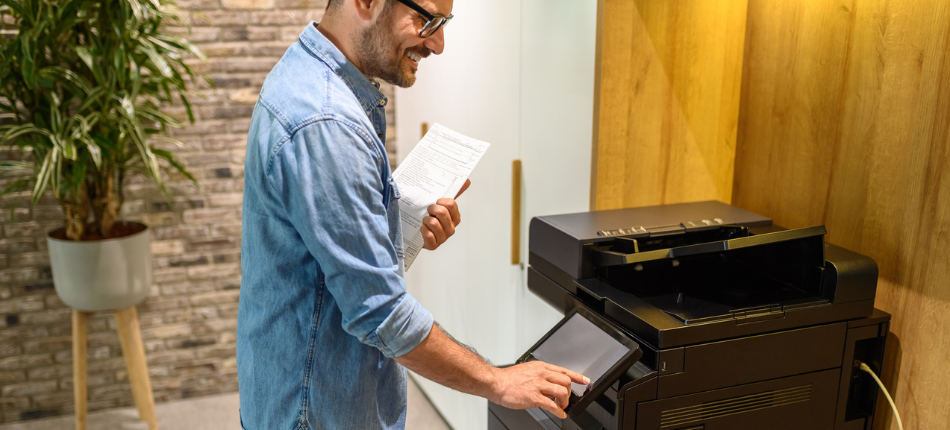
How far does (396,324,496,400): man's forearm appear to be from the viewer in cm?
113

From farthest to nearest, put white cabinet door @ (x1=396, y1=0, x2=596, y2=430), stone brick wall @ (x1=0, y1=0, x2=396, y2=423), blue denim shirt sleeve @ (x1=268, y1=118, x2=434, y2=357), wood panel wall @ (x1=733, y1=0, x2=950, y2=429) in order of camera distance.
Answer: stone brick wall @ (x1=0, y1=0, x2=396, y2=423) < white cabinet door @ (x1=396, y1=0, x2=596, y2=430) < wood panel wall @ (x1=733, y1=0, x2=950, y2=429) < blue denim shirt sleeve @ (x1=268, y1=118, x2=434, y2=357)

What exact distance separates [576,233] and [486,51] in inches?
38.9

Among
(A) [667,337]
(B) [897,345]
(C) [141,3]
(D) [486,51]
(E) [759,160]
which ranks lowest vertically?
(B) [897,345]

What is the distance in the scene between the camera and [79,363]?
8.87ft

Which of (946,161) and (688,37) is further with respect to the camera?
(688,37)

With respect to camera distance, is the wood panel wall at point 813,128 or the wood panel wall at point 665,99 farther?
the wood panel wall at point 665,99

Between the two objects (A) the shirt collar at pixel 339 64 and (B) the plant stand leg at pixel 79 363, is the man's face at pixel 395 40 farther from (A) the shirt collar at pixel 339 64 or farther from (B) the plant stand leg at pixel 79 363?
(B) the plant stand leg at pixel 79 363

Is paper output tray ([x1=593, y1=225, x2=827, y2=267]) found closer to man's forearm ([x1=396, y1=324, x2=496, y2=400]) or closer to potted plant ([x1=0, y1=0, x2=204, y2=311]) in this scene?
man's forearm ([x1=396, y1=324, x2=496, y2=400])

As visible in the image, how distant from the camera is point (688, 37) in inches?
70.4

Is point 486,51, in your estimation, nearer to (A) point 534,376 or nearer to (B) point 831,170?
(B) point 831,170

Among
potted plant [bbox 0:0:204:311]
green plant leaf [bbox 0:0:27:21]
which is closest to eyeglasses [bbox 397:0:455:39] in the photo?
potted plant [bbox 0:0:204:311]

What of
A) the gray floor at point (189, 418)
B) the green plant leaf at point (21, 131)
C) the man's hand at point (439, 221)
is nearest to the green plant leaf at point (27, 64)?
the green plant leaf at point (21, 131)

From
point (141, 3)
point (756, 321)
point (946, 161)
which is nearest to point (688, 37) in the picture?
point (946, 161)

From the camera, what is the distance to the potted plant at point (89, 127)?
238cm
